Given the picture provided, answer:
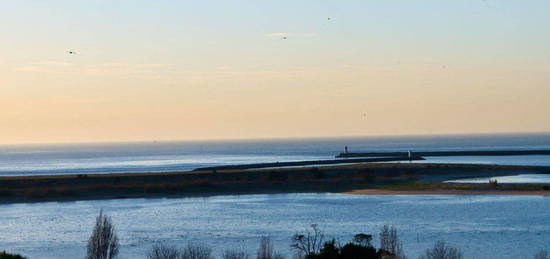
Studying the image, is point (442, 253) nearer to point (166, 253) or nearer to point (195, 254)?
point (195, 254)

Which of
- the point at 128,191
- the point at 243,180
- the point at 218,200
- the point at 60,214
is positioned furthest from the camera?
the point at 243,180

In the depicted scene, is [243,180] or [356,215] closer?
[356,215]

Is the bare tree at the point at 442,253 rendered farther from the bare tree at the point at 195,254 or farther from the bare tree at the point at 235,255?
the bare tree at the point at 195,254

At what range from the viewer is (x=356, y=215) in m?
70.6

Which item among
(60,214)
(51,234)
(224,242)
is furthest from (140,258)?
(60,214)

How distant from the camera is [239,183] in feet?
362

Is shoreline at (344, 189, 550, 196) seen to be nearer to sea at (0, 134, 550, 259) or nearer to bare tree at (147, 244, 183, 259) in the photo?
sea at (0, 134, 550, 259)

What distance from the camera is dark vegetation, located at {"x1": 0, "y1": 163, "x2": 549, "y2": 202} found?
325 ft

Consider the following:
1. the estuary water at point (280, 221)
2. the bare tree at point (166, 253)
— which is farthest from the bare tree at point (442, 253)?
the bare tree at point (166, 253)

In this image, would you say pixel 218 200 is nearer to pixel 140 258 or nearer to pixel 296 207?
pixel 296 207

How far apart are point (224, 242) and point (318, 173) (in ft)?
209

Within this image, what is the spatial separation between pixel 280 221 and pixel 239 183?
1708 inches

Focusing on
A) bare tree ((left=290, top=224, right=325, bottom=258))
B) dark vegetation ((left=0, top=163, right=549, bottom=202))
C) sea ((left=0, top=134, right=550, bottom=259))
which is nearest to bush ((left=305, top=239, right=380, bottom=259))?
bare tree ((left=290, top=224, right=325, bottom=258))

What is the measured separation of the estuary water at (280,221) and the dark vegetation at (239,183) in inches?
318
